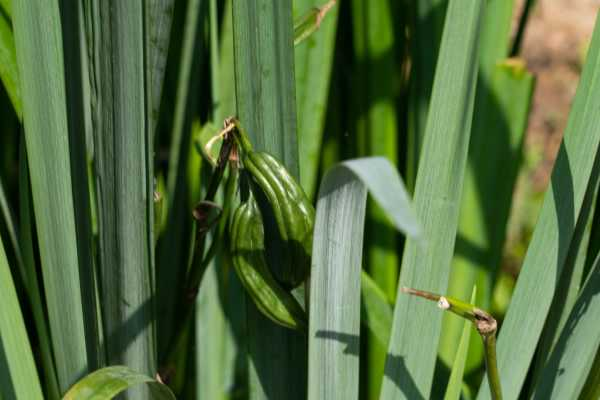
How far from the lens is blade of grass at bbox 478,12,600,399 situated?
55 cm

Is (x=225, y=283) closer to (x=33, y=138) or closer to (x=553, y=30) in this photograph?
(x=33, y=138)

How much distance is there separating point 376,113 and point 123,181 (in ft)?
1.27

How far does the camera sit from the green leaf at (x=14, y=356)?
0.52 m

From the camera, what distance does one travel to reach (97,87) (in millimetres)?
490

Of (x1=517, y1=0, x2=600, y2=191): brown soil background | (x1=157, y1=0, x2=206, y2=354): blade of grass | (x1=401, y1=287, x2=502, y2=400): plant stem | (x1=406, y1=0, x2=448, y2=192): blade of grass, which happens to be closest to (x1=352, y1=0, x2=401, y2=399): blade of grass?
(x1=406, y1=0, x2=448, y2=192): blade of grass

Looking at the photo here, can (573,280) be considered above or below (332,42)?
below

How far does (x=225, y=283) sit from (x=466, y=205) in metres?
0.24

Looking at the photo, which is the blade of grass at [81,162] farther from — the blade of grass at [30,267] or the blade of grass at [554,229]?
the blade of grass at [554,229]

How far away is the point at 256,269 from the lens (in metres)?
0.54

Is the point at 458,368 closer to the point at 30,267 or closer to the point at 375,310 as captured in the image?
the point at 375,310

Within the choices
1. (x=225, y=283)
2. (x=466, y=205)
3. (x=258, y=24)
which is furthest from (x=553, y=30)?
(x=258, y=24)

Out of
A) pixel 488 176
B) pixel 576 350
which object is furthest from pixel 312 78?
pixel 576 350

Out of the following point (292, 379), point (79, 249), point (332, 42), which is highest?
point (332, 42)

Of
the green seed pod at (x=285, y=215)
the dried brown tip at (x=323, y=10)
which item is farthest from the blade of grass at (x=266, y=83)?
the dried brown tip at (x=323, y=10)
